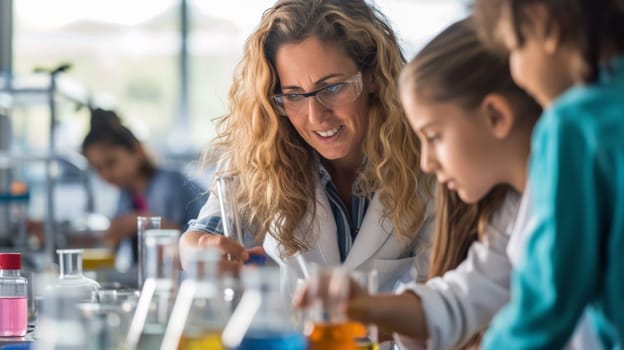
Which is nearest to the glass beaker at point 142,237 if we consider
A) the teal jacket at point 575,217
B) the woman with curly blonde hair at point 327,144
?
the woman with curly blonde hair at point 327,144

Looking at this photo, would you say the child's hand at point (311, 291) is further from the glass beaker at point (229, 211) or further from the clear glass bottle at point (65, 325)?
the glass beaker at point (229, 211)

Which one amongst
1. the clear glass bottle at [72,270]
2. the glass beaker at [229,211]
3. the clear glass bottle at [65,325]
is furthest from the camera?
the glass beaker at [229,211]

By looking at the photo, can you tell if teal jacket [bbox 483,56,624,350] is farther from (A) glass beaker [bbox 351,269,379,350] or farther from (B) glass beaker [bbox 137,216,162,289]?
(B) glass beaker [bbox 137,216,162,289]

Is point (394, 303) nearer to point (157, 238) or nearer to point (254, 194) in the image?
point (157, 238)

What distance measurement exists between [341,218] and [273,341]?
1.06 metres

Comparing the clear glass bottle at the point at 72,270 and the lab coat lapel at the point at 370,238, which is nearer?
the clear glass bottle at the point at 72,270

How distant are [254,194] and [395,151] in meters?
0.30

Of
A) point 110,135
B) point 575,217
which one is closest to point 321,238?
point 575,217

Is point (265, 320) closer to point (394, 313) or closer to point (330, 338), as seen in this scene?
point (330, 338)

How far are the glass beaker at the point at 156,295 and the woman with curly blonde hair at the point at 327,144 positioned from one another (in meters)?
0.61

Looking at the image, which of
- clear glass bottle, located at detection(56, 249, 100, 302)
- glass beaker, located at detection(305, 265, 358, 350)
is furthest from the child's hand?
clear glass bottle, located at detection(56, 249, 100, 302)

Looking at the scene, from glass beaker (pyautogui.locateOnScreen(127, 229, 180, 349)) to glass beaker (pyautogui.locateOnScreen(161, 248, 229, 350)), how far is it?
0.03 meters

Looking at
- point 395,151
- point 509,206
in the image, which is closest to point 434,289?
point 509,206

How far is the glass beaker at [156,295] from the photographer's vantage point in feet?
3.84
